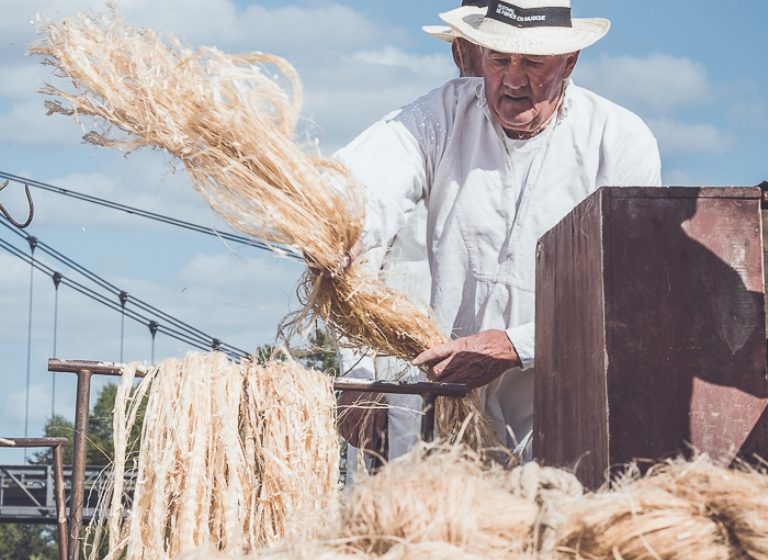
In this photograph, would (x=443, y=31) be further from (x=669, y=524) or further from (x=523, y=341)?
(x=669, y=524)

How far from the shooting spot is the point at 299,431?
273 centimetres

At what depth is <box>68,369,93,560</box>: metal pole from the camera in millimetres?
2660

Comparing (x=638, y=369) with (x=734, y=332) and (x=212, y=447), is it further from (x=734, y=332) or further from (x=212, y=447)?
(x=212, y=447)

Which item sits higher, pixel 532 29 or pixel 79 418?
pixel 532 29

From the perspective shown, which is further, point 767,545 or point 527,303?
point 527,303

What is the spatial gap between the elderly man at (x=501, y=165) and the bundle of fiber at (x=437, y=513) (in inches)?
76.3

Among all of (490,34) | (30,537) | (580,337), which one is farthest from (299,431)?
(30,537)

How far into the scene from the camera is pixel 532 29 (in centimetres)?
340

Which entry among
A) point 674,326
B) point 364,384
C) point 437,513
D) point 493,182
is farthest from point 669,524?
point 493,182

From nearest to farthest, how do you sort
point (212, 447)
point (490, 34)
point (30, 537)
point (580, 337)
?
point (580, 337)
point (212, 447)
point (490, 34)
point (30, 537)

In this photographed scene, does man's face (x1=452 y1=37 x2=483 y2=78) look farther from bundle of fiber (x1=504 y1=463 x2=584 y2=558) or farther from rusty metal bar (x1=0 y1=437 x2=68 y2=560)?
bundle of fiber (x1=504 y1=463 x2=584 y2=558)

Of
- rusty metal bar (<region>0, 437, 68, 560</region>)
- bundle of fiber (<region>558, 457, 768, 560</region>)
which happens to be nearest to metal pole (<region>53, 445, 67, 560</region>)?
rusty metal bar (<region>0, 437, 68, 560</region>)

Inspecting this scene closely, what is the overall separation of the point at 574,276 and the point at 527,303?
100 cm

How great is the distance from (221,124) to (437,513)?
1.50 metres
